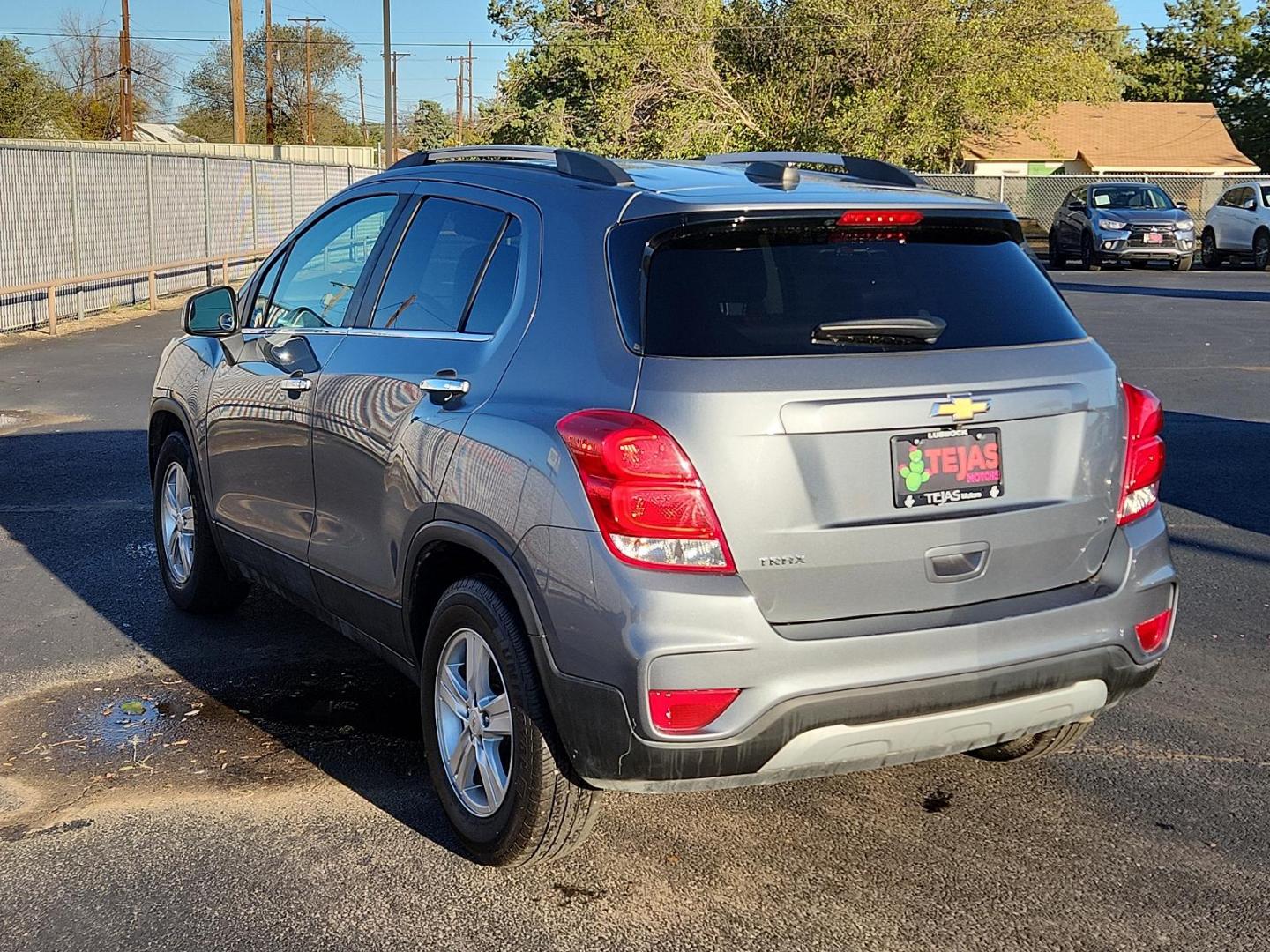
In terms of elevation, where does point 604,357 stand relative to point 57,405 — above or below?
above

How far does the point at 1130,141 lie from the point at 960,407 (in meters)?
59.8

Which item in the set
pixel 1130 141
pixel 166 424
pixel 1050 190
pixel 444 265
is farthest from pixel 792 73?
pixel 444 265

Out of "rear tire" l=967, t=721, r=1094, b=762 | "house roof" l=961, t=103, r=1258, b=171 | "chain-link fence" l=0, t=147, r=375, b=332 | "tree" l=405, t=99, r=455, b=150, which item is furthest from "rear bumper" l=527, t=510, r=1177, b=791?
"tree" l=405, t=99, r=455, b=150

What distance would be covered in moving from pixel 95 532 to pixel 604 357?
5.15 metres

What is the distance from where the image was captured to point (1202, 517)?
8.11 m

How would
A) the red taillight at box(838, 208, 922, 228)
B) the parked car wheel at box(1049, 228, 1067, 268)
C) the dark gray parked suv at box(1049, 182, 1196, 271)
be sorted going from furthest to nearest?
the parked car wheel at box(1049, 228, 1067, 268), the dark gray parked suv at box(1049, 182, 1196, 271), the red taillight at box(838, 208, 922, 228)

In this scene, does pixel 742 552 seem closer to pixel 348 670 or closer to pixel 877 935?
pixel 877 935

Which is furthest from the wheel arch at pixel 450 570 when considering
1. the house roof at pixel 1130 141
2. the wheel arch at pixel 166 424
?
the house roof at pixel 1130 141

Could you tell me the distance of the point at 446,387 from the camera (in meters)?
4.09

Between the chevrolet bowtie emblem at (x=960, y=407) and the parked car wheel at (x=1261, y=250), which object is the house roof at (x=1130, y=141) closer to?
the parked car wheel at (x=1261, y=250)

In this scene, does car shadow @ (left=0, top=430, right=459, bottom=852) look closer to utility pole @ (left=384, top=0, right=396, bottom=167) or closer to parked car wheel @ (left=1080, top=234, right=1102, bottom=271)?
parked car wheel @ (left=1080, top=234, right=1102, bottom=271)

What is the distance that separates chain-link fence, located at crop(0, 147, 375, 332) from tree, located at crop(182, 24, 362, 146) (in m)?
64.6

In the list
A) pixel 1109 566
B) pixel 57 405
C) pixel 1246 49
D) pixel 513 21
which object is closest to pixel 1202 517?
pixel 1109 566

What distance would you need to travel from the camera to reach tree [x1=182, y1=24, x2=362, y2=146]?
92812 mm
